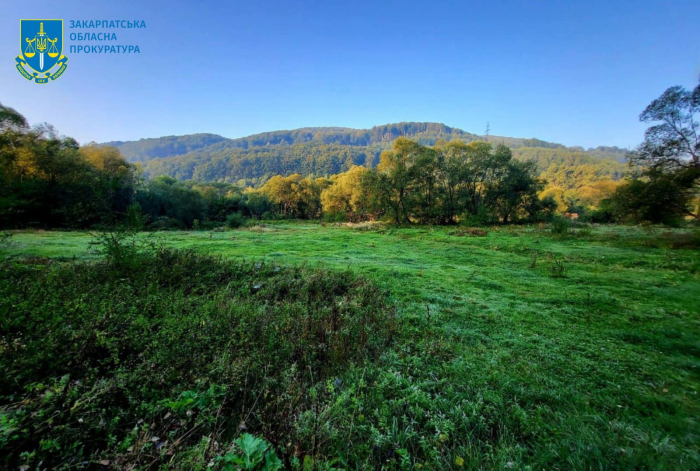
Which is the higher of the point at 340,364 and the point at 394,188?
the point at 394,188

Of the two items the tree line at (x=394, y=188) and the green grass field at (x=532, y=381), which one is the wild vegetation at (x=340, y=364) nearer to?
the green grass field at (x=532, y=381)

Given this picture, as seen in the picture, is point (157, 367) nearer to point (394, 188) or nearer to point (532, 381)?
point (532, 381)

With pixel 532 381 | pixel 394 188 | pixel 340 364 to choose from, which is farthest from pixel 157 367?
pixel 394 188

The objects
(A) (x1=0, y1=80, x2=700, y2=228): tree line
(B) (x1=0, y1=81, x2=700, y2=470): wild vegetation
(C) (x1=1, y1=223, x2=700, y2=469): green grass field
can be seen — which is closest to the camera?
(B) (x1=0, y1=81, x2=700, y2=470): wild vegetation

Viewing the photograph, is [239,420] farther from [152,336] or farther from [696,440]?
[696,440]

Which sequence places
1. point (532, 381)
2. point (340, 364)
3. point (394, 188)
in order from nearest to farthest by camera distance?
point (532, 381) < point (340, 364) < point (394, 188)

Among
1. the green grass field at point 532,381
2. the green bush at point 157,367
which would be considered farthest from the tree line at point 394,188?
the green grass field at point 532,381

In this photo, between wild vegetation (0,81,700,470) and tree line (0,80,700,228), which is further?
tree line (0,80,700,228)

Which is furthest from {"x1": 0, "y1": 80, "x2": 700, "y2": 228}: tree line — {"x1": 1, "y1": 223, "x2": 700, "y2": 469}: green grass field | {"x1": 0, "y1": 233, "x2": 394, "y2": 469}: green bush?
{"x1": 1, "y1": 223, "x2": 700, "y2": 469}: green grass field

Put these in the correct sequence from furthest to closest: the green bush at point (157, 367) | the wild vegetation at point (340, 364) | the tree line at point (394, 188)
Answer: the tree line at point (394, 188)
the wild vegetation at point (340, 364)
the green bush at point (157, 367)

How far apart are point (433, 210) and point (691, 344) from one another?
33.9 metres

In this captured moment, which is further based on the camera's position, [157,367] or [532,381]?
[532,381]

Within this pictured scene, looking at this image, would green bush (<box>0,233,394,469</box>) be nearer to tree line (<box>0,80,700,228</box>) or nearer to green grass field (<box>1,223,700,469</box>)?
green grass field (<box>1,223,700,469</box>)

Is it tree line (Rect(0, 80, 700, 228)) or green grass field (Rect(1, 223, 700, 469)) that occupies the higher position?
tree line (Rect(0, 80, 700, 228))
